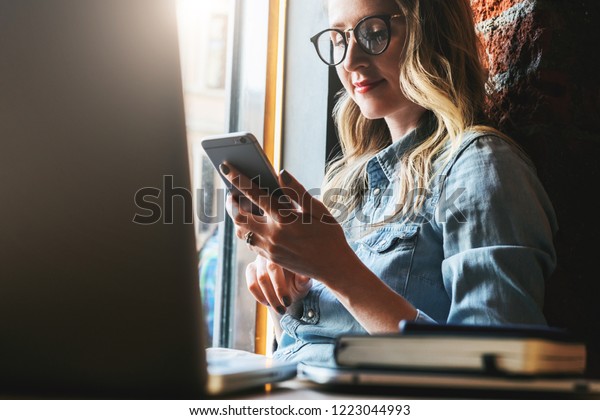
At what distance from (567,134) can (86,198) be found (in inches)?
34.6

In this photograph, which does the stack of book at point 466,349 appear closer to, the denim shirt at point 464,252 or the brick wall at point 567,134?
the denim shirt at point 464,252

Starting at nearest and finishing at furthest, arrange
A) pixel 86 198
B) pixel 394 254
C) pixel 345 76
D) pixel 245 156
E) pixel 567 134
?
pixel 86 198 < pixel 245 156 < pixel 394 254 < pixel 567 134 < pixel 345 76

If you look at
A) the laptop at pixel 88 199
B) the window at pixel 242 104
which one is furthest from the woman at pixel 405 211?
the laptop at pixel 88 199

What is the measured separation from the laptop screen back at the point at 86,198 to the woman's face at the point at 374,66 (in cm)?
74

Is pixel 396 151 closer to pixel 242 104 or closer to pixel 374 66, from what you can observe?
pixel 374 66

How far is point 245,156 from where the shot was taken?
722 millimetres

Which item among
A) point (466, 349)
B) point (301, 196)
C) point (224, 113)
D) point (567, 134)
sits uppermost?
point (224, 113)

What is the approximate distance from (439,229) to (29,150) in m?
0.63

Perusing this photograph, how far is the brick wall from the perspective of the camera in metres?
1.00

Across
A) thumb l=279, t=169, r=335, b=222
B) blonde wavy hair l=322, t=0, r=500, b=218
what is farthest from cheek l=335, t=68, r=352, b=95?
thumb l=279, t=169, r=335, b=222

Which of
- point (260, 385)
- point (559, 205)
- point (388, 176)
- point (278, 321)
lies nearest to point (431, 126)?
point (388, 176)

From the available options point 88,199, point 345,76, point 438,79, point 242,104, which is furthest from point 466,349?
point 242,104

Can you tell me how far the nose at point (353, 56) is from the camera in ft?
3.49

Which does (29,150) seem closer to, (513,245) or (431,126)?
(513,245)
